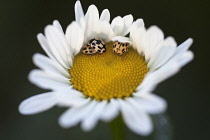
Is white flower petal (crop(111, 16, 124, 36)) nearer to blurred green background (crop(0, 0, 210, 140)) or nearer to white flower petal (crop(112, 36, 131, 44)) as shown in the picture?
white flower petal (crop(112, 36, 131, 44))

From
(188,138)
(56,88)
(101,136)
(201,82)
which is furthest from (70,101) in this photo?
(201,82)

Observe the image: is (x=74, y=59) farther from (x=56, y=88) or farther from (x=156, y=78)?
(x=156, y=78)

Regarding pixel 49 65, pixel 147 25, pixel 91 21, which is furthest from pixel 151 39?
pixel 147 25

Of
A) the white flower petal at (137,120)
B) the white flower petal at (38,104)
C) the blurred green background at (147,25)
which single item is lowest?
the blurred green background at (147,25)

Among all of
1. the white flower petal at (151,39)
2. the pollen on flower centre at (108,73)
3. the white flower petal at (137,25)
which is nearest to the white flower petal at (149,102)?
the pollen on flower centre at (108,73)

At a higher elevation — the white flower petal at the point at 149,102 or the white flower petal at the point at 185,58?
the white flower petal at the point at 185,58

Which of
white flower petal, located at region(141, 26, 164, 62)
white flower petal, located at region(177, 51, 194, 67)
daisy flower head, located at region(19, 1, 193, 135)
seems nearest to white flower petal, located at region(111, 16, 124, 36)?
daisy flower head, located at region(19, 1, 193, 135)

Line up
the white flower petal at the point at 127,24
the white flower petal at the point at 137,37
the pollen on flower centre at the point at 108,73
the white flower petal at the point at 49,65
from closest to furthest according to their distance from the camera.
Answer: the white flower petal at the point at 49,65 < the pollen on flower centre at the point at 108,73 < the white flower petal at the point at 137,37 < the white flower petal at the point at 127,24

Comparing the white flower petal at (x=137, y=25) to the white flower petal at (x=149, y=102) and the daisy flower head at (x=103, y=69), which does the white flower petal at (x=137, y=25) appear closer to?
the daisy flower head at (x=103, y=69)

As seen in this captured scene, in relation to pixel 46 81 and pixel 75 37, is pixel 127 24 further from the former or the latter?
pixel 46 81
